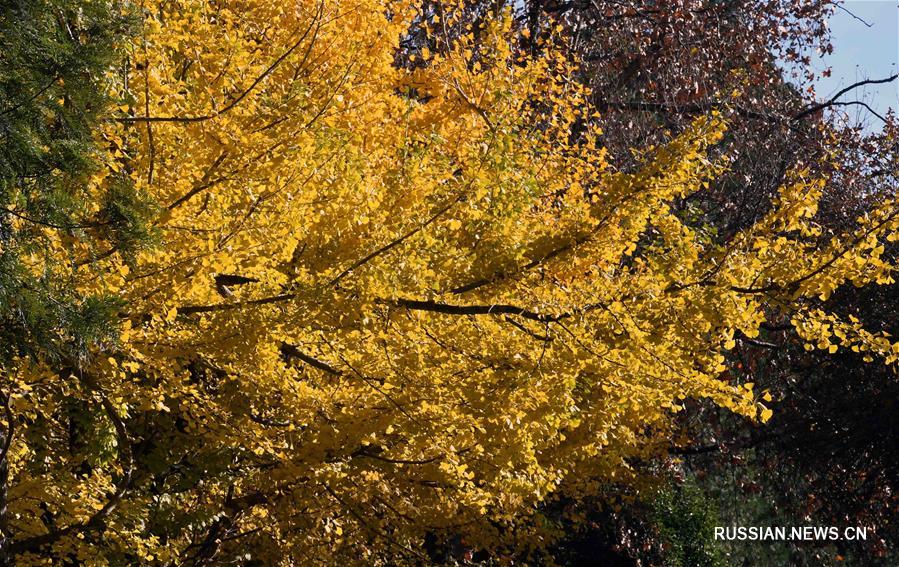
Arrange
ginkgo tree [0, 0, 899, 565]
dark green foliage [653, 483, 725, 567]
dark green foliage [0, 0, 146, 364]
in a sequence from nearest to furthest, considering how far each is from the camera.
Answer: dark green foliage [0, 0, 146, 364] → ginkgo tree [0, 0, 899, 565] → dark green foliage [653, 483, 725, 567]

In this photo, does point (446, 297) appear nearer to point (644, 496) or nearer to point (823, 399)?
point (644, 496)

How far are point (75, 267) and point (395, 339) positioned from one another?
151 cm

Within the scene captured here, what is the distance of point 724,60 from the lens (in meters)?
13.5

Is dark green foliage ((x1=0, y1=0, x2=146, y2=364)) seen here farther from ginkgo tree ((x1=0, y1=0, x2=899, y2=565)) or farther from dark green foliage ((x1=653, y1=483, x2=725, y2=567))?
dark green foliage ((x1=653, y1=483, x2=725, y2=567))

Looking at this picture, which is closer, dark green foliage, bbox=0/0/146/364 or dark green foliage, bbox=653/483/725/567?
dark green foliage, bbox=0/0/146/364

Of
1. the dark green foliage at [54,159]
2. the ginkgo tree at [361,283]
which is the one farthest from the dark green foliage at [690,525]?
the dark green foliage at [54,159]

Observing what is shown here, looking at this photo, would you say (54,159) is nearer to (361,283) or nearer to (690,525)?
(361,283)

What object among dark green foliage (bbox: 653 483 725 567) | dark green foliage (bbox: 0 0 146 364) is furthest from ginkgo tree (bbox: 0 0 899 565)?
dark green foliage (bbox: 653 483 725 567)

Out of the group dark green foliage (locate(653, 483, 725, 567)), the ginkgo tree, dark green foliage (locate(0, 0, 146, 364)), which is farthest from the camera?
dark green foliage (locate(653, 483, 725, 567))

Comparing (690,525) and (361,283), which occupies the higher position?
(690,525)

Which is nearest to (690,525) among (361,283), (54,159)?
(361,283)

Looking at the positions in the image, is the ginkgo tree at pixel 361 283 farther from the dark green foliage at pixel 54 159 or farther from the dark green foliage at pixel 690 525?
the dark green foliage at pixel 690 525

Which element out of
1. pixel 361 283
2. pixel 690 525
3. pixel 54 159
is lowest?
pixel 361 283

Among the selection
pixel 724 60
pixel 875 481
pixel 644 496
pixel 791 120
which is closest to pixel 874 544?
pixel 875 481
